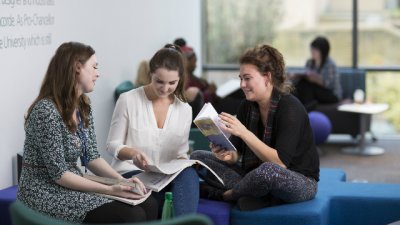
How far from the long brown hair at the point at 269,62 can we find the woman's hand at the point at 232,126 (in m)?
0.36

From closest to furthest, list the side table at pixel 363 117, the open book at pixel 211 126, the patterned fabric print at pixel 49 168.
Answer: the patterned fabric print at pixel 49 168
the open book at pixel 211 126
the side table at pixel 363 117

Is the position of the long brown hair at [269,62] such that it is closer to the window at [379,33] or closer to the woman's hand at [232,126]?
the woman's hand at [232,126]

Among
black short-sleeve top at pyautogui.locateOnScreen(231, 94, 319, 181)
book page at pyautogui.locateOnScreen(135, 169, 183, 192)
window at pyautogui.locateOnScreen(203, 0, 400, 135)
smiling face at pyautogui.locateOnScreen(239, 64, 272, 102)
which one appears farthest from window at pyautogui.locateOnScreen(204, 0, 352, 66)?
book page at pyautogui.locateOnScreen(135, 169, 183, 192)

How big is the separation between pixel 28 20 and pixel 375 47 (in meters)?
5.70

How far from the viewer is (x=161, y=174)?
15.4 feet

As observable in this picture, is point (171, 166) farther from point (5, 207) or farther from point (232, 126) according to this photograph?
point (5, 207)

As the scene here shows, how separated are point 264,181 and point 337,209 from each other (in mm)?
741

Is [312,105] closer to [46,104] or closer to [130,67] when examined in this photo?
[130,67]

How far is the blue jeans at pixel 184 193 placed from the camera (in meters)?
4.59

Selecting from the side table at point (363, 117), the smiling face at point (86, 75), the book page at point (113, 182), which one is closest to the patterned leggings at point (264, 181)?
the book page at point (113, 182)

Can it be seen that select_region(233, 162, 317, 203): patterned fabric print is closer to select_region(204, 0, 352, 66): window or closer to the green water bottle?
the green water bottle

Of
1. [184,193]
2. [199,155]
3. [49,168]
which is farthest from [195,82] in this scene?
[49,168]

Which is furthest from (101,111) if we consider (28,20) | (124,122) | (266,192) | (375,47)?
(375,47)

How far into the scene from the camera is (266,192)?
15.6 feet
